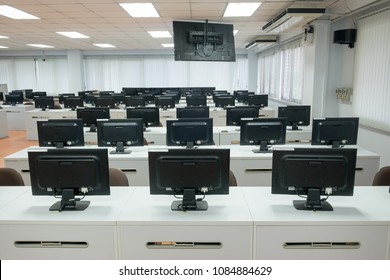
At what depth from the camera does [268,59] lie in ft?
43.6

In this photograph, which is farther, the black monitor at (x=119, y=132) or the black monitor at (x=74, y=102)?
the black monitor at (x=74, y=102)

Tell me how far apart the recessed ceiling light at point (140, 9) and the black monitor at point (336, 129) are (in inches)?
144

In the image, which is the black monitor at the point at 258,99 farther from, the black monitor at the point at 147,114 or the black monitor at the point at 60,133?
the black monitor at the point at 60,133

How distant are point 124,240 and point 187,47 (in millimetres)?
5380

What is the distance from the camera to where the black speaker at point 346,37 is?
20.4 feet

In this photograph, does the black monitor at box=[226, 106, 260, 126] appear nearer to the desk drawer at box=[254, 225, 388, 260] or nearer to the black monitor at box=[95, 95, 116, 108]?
the desk drawer at box=[254, 225, 388, 260]

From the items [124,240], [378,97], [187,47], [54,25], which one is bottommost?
[124,240]

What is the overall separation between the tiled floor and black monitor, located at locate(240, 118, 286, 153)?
5.77m

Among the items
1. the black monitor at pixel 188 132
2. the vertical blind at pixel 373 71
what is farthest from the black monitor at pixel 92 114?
the vertical blind at pixel 373 71

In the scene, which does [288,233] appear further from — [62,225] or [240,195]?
[62,225]

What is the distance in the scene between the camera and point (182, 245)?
2131mm

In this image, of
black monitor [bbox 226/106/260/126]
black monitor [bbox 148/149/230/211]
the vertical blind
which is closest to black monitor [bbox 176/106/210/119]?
black monitor [bbox 226/106/260/126]

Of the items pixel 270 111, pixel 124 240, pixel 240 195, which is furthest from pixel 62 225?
pixel 270 111

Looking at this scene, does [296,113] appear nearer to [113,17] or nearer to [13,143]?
[113,17]
